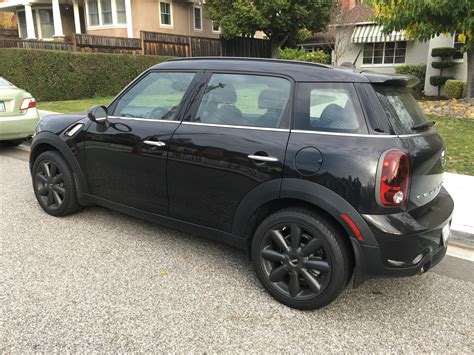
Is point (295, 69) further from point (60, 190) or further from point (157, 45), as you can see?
point (157, 45)

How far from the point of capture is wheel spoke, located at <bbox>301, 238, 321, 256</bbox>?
9.27ft

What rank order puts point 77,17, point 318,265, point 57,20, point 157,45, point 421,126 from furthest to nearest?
point 77,17 → point 57,20 → point 157,45 → point 421,126 → point 318,265

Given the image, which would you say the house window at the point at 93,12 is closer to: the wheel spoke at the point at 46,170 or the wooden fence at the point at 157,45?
the wooden fence at the point at 157,45

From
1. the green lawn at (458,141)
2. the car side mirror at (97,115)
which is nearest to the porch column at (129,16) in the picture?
the green lawn at (458,141)

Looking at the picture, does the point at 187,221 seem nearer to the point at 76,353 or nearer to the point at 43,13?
the point at 76,353

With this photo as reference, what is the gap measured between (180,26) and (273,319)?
24.0 m

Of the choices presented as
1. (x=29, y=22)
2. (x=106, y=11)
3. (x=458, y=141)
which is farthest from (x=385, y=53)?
(x=29, y=22)

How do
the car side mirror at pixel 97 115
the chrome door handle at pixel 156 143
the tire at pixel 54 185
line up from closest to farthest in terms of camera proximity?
the chrome door handle at pixel 156 143
the car side mirror at pixel 97 115
the tire at pixel 54 185

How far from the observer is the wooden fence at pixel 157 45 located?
1568 cm

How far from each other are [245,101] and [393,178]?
4.20 ft

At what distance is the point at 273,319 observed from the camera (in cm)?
286

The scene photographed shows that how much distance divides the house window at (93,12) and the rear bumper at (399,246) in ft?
77.7

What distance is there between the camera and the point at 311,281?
9.46 feet

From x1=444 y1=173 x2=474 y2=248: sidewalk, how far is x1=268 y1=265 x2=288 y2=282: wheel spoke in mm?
2189
